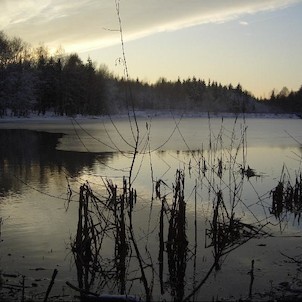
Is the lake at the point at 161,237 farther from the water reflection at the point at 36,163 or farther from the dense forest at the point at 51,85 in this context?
the dense forest at the point at 51,85

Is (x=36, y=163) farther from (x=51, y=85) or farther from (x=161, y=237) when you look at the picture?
(x=51, y=85)

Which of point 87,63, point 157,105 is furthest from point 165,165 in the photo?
point 157,105

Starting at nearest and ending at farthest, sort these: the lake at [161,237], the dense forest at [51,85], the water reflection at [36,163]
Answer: the lake at [161,237]
the water reflection at [36,163]
the dense forest at [51,85]

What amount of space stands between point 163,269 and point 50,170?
12.5m

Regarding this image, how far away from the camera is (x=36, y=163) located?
21.4 meters

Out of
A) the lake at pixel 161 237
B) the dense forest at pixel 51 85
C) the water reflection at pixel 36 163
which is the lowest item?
the lake at pixel 161 237

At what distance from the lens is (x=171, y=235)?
25.1 feet

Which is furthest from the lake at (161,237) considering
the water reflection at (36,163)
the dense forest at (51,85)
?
the dense forest at (51,85)

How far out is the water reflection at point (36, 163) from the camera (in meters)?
16.2

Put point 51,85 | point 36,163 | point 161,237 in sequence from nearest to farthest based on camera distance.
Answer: point 161,237, point 36,163, point 51,85

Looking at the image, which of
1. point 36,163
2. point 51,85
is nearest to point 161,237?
point 36,163

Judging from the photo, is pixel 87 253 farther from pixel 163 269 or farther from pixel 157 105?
pixel 157 105

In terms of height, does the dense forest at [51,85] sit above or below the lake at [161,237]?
above

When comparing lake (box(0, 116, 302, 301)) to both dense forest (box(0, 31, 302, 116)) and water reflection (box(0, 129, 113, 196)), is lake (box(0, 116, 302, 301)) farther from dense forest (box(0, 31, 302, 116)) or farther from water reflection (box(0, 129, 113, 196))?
dense forest (box(0, 31, 302, 116))
